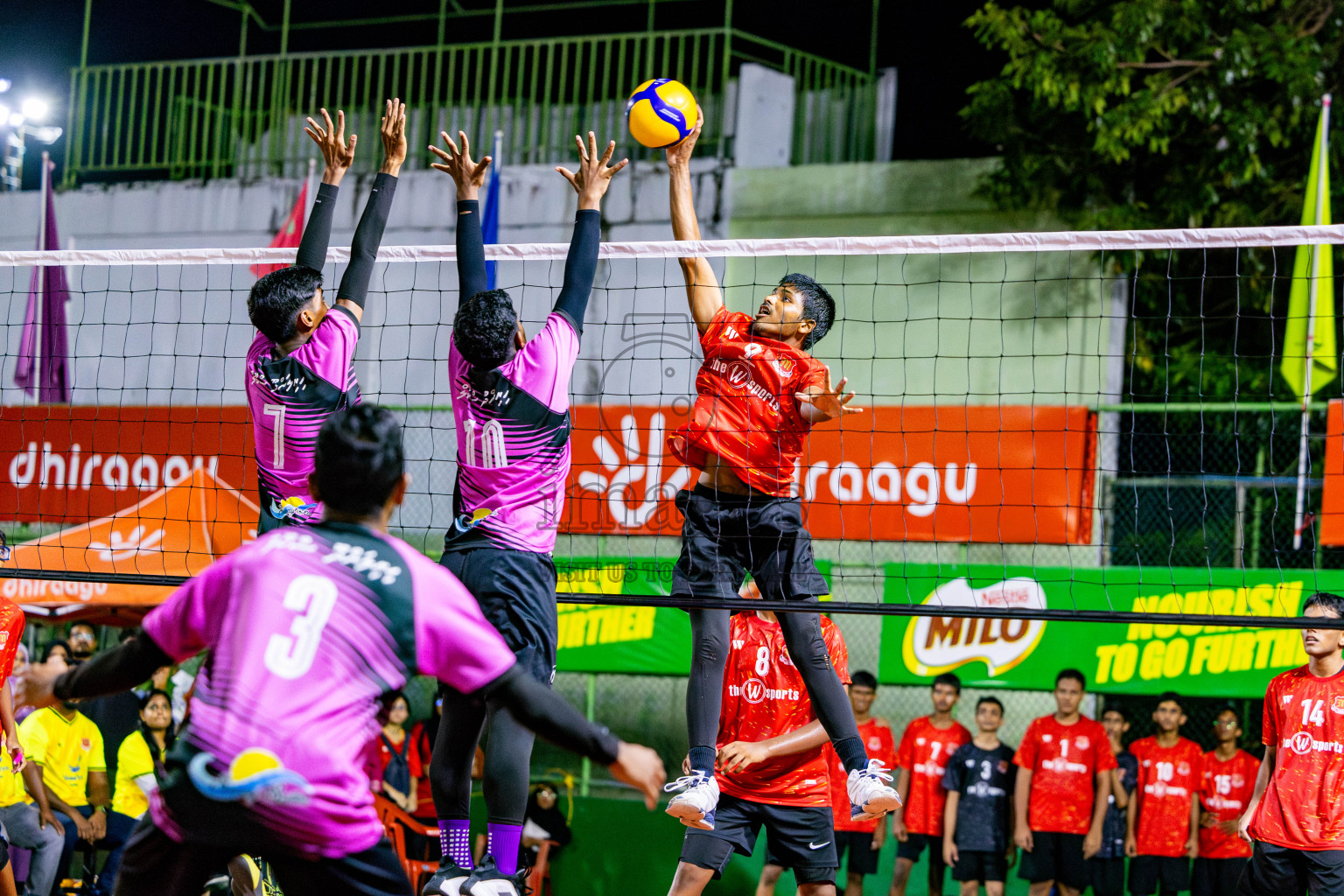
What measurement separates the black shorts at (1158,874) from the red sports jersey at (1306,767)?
264cm

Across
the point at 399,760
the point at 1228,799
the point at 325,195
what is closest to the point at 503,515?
the point at 325,195

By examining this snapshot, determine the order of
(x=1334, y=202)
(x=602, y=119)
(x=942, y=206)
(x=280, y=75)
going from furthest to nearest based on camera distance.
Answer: (x=280, y=75) < (x=602, y=119) < (x=942, y=206) < (x=1334, y=202)

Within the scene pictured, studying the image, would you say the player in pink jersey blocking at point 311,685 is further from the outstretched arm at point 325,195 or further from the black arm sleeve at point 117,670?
the outstretched arm at point 325,195

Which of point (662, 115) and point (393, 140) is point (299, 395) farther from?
point (662, 115)

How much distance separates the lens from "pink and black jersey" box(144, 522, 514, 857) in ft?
10.3

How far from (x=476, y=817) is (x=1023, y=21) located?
8283 mm

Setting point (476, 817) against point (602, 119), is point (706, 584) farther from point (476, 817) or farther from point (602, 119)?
point (602, 119)

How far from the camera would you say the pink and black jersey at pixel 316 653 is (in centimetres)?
314

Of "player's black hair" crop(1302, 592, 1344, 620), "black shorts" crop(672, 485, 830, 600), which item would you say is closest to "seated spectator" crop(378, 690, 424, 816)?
"black shorts" crop(672, 485, 830, 600)

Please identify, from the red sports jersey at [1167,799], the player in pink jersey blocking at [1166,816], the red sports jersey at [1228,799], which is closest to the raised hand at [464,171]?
the player in pink jersey blocking at [1166,816]

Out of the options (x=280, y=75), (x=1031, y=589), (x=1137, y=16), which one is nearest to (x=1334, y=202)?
(x=1137, y=16)

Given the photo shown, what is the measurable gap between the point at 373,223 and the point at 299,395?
77cm

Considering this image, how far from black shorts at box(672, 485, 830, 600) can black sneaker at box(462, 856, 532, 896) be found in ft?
4.32

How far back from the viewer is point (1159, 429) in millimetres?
10945
